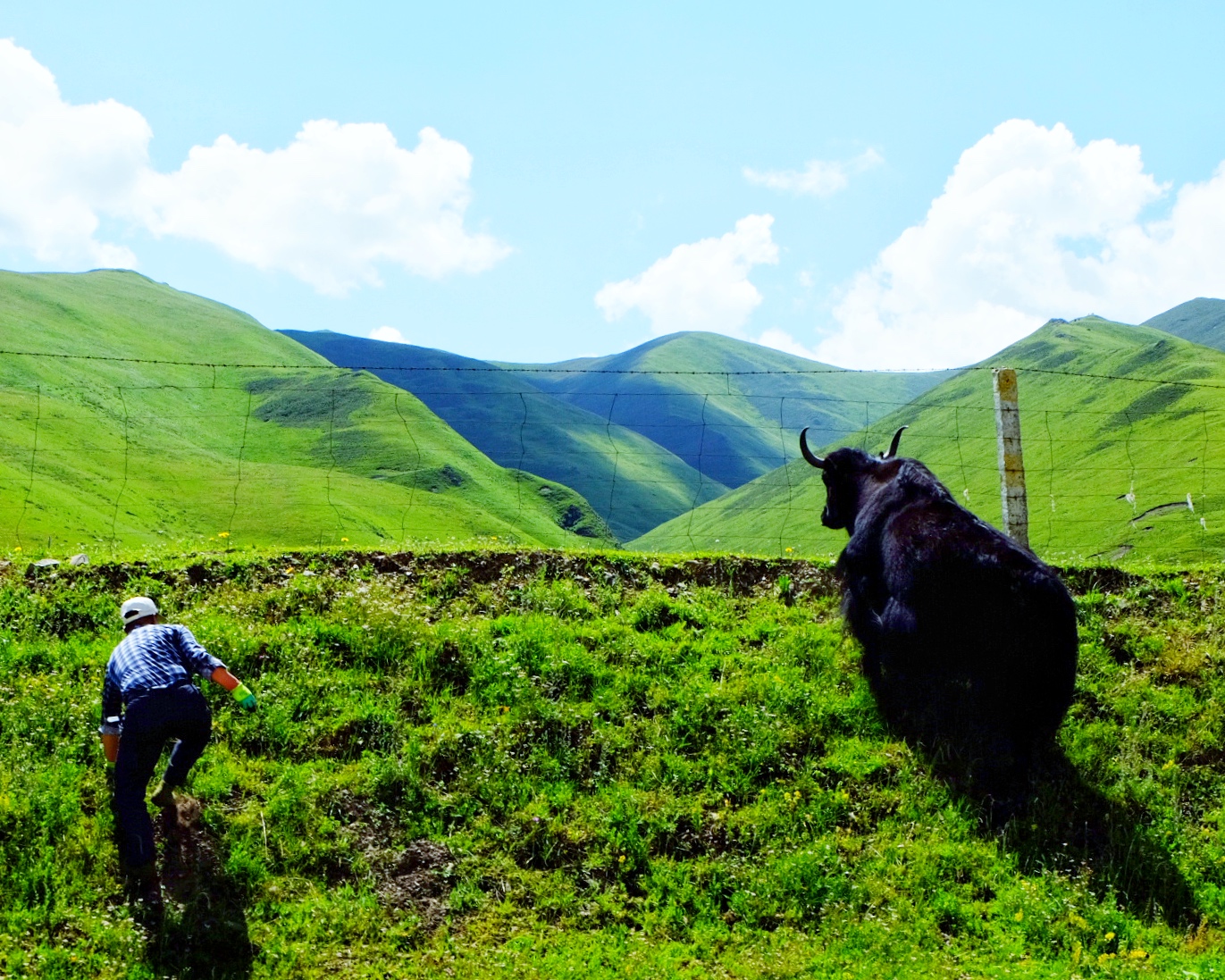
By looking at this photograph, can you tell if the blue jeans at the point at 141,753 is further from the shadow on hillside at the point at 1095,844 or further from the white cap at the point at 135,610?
the shadow on hillside at the point at 1095,844

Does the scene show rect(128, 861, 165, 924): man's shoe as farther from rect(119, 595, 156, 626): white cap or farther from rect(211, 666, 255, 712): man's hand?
rect(119, 595, 156, 626): white cap

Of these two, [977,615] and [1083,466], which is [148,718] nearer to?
[977,615]

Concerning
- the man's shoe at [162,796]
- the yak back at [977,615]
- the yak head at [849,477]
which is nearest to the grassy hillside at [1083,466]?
the yak head at [849,477]

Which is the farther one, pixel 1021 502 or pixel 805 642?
pixel 1021 502

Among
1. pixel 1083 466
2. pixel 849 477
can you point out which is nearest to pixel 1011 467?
pixel 849 477

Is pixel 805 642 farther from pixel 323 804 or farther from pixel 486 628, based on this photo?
pixel 323 804

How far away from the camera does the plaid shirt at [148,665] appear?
289 inches

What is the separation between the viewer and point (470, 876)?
7797mm

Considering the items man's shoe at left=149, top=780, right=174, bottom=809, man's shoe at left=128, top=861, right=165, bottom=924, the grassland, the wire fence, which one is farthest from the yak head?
the wire fence

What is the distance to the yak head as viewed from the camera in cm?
1102

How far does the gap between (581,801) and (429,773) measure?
1.29 m

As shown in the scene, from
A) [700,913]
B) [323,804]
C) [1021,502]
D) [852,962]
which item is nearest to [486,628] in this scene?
[323,804]

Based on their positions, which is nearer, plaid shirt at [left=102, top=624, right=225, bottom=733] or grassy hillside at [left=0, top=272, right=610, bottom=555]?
plaid shirt at [left=102, top=624, right=225, bottom=733]

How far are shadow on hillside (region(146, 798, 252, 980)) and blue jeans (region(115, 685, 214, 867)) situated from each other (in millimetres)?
336
